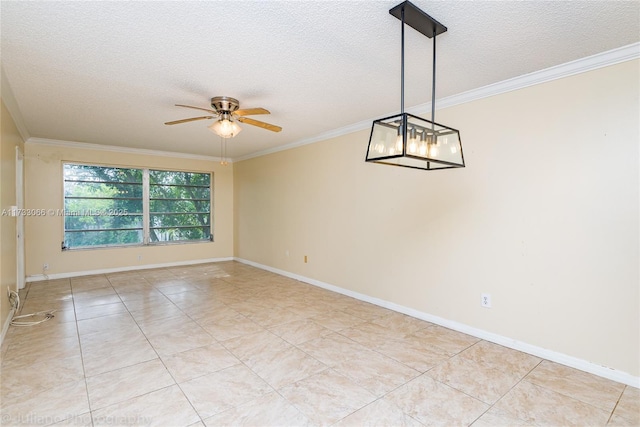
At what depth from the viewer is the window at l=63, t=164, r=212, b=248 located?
582 cm

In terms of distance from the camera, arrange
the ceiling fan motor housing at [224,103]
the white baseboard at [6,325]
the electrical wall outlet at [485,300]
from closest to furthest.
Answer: the white baseboard at [6,325], the electrical wall outlet at [485,300], the ceiling fan motor housing at [224,103]

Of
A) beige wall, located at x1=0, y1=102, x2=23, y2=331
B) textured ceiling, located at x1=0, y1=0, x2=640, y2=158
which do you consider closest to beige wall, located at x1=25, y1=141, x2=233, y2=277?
Result: beige wall, located at x1=0, y1=102, x2=23, y2=331

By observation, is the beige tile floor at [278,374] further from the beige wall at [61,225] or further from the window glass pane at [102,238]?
the window glass pane at [102,238]

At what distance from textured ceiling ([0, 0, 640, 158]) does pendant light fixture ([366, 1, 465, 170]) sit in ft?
0.23

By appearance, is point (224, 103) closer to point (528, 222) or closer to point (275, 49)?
point (275, 49)

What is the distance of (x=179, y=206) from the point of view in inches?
274

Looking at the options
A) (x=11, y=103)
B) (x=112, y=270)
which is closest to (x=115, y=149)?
(x=112, y=270)

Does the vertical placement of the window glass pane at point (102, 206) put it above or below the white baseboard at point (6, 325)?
above

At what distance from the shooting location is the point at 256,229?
670 centimetres

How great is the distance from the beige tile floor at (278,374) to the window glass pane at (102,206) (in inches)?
86.4

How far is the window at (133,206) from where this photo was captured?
5.82 m

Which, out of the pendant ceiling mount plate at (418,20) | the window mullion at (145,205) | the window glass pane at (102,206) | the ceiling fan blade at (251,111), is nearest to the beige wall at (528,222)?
the pendant ceiling mount plate at (418,20)

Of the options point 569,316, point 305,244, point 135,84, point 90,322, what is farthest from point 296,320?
point 135,84

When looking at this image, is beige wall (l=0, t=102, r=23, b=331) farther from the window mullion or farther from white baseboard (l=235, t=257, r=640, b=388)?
white baseboard (l=235, t=257, r=640, b=388)
